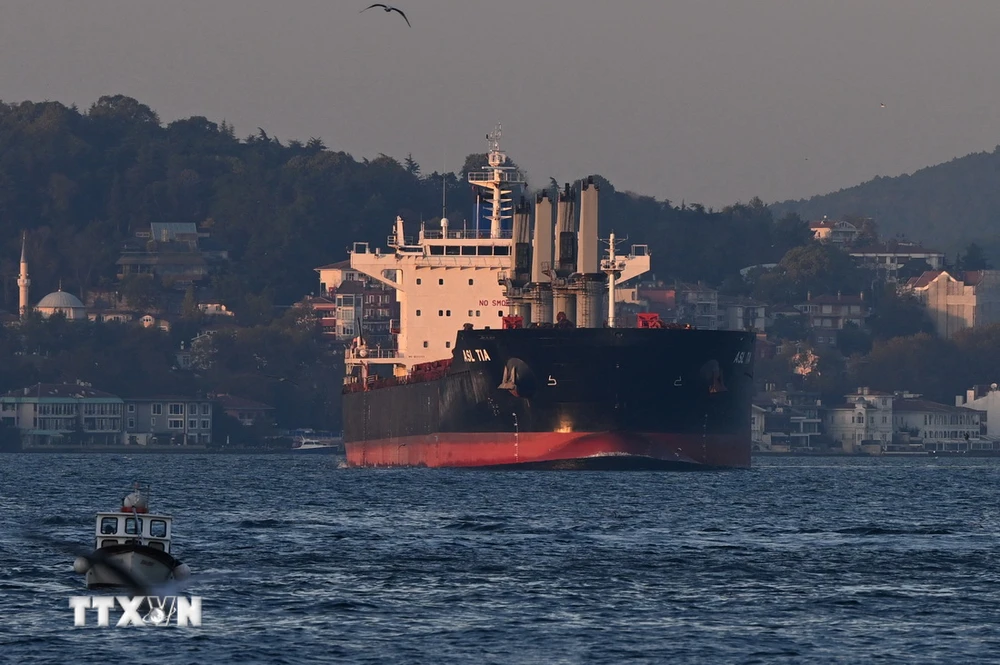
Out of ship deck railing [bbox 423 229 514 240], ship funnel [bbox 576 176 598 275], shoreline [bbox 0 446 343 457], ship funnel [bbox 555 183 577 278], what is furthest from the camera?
shoreline [bbox 0 446 343 457]

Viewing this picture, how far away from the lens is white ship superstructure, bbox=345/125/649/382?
9344 cm

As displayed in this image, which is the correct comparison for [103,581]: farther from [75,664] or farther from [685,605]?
[685,605]

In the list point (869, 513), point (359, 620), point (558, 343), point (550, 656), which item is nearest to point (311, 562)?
point (359, 620)

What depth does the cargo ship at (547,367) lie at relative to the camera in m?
84.4

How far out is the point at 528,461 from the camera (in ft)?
283

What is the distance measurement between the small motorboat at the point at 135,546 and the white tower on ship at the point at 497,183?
6644 cm

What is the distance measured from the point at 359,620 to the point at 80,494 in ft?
132

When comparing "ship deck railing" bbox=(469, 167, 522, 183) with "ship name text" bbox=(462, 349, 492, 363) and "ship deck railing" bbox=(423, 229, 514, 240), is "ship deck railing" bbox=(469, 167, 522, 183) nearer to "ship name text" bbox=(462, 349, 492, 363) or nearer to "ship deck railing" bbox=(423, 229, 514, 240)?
"ship deck railing" bbox=(423, 229, 514, 240)

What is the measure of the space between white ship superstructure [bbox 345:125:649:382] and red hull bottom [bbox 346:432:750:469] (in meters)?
6.15

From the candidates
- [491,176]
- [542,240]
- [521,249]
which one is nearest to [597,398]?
[521,249]

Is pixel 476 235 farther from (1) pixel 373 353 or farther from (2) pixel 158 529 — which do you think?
(2) pixel 158 529

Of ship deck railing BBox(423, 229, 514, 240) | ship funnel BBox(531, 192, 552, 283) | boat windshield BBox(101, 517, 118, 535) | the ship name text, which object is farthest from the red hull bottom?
boat windshield BBox(101, 517, 118, 535)

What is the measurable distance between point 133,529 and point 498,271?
2579 inches

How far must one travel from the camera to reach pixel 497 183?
4227 inches
